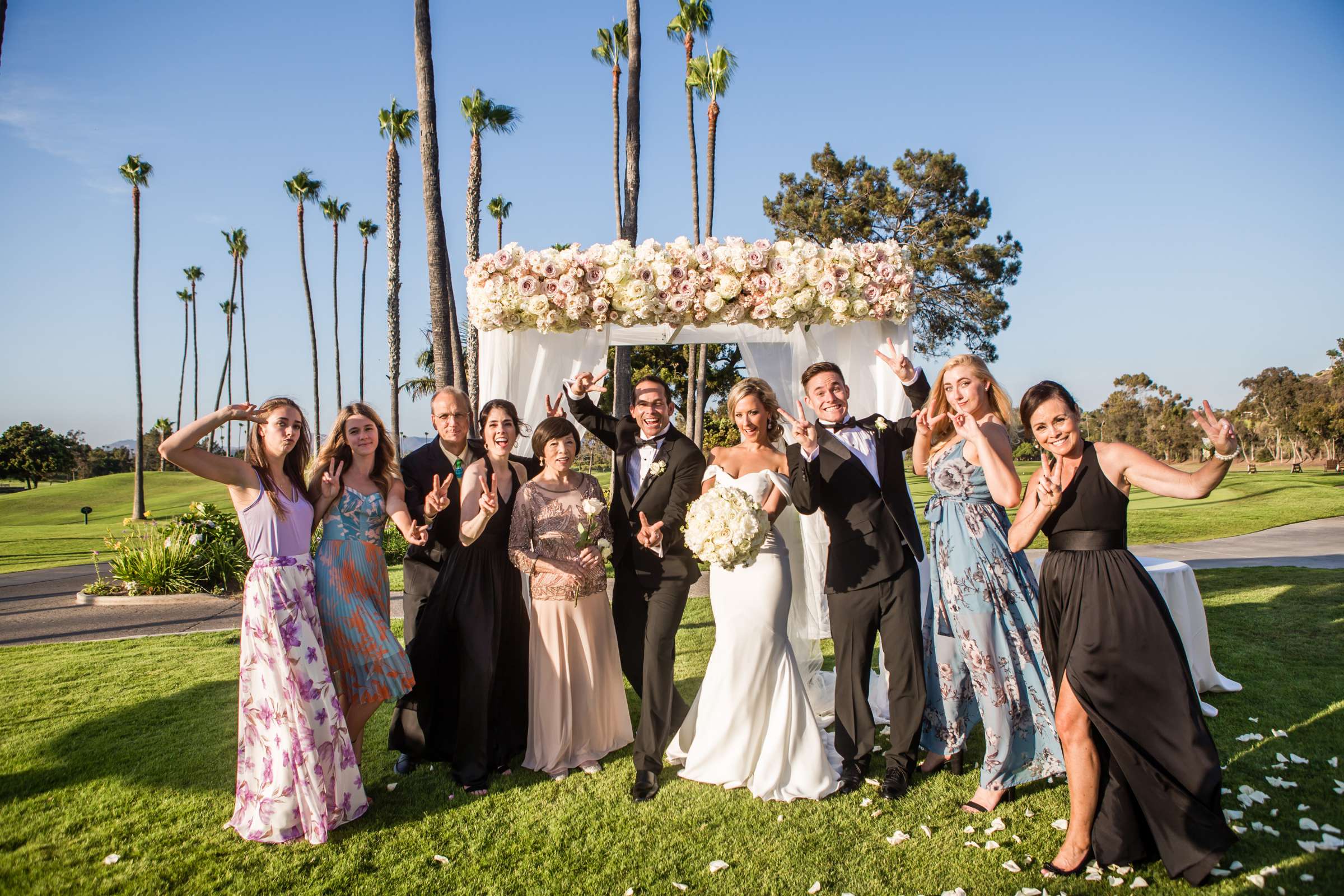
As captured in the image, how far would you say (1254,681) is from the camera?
6777mm

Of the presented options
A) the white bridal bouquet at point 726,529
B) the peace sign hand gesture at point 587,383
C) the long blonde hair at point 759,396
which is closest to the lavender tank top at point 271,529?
the white bridal bouquet at point 726,529

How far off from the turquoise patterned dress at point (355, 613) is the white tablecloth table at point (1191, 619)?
18.5 ft

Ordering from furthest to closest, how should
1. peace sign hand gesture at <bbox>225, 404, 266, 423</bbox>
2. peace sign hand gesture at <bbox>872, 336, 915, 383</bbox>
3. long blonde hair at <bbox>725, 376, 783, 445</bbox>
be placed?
peace sign hand gesture at <bbox>872, 336, 915, 383</bbox>
long blonde hair at <bbox>725, 376, 783, 445</bbox>
peace sign hand gesture at <bbox>225, 404, 266, 423</bbox>

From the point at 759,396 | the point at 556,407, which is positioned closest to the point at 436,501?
the point at 556,407

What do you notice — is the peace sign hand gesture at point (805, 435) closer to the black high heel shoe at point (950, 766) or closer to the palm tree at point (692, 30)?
the black high heel shoe at point (950, 766)

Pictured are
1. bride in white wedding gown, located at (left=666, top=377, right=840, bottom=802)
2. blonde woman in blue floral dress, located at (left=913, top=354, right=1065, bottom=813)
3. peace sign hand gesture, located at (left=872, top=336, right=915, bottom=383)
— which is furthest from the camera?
peace sign hand gesture, located at (left=872, top=336, right=915, bottom=383)

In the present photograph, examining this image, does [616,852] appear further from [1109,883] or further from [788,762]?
[1109,883]

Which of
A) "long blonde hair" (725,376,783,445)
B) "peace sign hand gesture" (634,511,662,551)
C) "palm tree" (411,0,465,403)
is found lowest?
"peace sign hand gesture" (634,511,662,551)

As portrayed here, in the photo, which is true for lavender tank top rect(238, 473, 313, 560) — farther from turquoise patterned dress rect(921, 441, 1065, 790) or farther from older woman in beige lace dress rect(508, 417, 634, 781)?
turquoise patterned dress rect(921, 441, 1065, 790)

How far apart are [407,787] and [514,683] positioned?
2.99 feet

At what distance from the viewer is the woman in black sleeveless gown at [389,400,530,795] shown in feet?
16.6

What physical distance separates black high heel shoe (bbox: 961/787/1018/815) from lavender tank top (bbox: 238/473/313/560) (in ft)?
12.9

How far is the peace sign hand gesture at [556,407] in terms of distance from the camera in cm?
624

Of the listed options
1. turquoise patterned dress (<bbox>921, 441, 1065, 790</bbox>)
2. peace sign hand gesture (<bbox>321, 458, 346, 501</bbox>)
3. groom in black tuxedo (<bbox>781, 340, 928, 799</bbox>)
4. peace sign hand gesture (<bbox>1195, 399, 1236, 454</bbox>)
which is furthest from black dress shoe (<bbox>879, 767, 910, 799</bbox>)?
peace sign hand gesture (<bbox>321, 458, 346, 501</bbox>)
